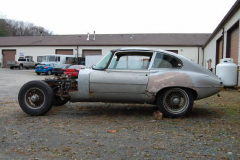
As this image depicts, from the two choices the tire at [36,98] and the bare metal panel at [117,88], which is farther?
the tire at [36,98]

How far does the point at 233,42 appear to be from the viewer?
13648 millimetres

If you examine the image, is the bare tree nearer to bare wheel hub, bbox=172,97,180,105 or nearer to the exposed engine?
the exposed engine

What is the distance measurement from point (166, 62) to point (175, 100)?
900 millimetres

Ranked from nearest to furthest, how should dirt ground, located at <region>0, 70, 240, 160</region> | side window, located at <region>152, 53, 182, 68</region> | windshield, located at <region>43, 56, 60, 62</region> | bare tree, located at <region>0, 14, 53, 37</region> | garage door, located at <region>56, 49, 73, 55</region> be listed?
dirt ground, located at <region>0, 70, 240, 160</region>, side window, located at <region>152, 53, 182, 68</region>, windshield, located at <region>43, 56, 60, 62</region>, garage door, located at <region>56, 49, 73, 55</region>, bare tree, located at <region>0, 14, 53, 37</region>

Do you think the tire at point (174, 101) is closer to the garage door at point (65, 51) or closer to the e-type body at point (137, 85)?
the e-type body at point (137, 85)

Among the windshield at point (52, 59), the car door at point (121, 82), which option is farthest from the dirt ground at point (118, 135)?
the windshield at point (52, 59)

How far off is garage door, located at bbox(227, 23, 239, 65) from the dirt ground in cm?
758

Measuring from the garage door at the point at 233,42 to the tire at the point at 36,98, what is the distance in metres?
10.5

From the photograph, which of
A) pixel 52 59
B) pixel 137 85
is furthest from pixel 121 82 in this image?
pixel 52 59

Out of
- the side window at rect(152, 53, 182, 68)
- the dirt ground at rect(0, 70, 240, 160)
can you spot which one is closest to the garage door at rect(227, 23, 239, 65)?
the dirt ground at rect(0, 70, 240, 160)

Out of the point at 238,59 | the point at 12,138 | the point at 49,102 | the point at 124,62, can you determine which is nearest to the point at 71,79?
the point at 49,102

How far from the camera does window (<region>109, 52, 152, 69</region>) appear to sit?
5.46 metres

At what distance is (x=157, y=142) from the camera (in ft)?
12.4

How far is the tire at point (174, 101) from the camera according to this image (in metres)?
5.20
